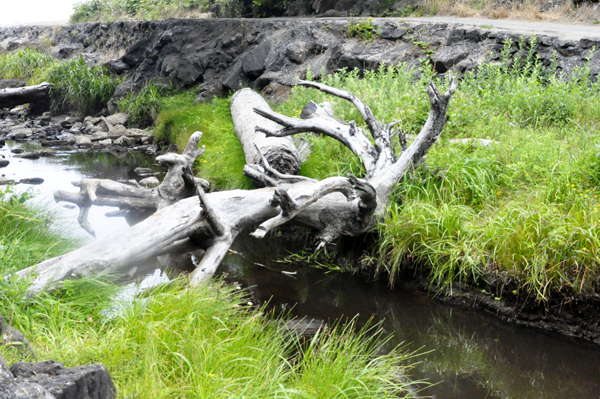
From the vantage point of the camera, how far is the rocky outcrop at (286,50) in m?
9.50

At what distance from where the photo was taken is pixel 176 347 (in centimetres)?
299

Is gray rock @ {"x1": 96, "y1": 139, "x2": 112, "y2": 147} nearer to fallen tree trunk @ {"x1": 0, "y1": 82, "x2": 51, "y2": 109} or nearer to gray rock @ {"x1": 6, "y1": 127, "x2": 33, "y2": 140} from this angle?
fallen tree trunk @ {"x1": 0, "y1": 82, "x2": 51, "y2": 109}

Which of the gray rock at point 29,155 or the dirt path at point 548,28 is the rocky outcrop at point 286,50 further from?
A: the gray rock at point 29,155

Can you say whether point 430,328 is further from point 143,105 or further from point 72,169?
point 143,105

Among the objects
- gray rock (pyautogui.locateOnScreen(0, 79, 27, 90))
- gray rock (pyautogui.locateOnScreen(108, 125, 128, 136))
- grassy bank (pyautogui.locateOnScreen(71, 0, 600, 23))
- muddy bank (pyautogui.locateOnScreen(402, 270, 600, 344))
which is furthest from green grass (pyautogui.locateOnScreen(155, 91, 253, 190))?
gray rock (pyautogui.locateOnScreen(0, 79, 27, 90))

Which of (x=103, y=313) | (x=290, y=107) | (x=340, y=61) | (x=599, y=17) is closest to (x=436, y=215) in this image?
(x=103, y=313)

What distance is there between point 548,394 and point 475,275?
134 centimetres

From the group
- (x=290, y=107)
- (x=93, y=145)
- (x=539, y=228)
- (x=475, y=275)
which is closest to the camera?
(x=539, y=228)

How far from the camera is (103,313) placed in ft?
11.5

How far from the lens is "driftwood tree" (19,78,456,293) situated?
394 centimetres

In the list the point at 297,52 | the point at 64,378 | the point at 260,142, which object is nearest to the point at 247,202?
the point at 260,142

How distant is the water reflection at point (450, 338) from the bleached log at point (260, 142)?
1.36 meters

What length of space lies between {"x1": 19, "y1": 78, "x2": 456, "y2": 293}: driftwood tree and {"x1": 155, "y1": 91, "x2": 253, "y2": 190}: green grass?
1.51 meters

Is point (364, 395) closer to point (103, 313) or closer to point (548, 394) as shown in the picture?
point (548, 394)
